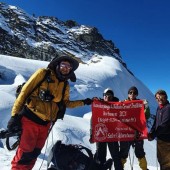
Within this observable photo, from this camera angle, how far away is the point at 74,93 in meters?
28.6

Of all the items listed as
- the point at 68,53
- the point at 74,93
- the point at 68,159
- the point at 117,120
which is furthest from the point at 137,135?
the point at 68,53

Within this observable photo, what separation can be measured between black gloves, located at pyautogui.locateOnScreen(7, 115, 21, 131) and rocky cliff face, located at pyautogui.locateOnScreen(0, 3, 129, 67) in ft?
205

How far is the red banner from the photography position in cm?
709

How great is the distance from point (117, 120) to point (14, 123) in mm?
3031

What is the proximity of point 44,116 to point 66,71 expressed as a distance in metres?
0.94

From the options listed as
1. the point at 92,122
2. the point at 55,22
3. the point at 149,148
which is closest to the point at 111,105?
the point at 92,122

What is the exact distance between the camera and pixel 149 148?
54.2ft

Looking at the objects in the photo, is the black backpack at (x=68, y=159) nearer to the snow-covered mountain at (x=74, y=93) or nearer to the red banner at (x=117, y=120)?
the snow-covered mountain at (x=74, y=93)

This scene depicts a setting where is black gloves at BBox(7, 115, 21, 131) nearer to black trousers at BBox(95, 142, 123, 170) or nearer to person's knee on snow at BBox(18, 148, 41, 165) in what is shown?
person's knee on snow at BBox(18, 148, 41, 165)

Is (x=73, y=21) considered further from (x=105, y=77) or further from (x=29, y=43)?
(x=105, y=77)

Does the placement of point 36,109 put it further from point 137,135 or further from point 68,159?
A: point 137,135

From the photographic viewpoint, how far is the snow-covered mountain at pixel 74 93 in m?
12.9

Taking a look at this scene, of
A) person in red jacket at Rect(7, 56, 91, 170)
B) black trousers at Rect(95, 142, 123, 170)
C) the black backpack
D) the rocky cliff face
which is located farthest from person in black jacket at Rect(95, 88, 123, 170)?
the rocky cliff face

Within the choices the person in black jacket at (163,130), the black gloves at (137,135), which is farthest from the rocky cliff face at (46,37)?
the person in black jacket at (163,130)
